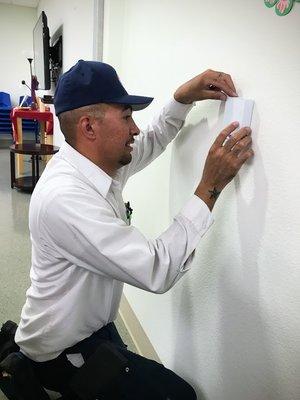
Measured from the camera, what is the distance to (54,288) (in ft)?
3.45

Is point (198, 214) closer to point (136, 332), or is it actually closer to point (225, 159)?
point (225, 159)

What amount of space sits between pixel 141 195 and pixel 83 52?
181 cm

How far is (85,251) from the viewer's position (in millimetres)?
887

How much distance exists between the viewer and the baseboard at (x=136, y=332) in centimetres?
160

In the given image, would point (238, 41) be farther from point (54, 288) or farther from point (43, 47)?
point (43, 47)

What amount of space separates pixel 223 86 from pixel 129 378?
0.99m

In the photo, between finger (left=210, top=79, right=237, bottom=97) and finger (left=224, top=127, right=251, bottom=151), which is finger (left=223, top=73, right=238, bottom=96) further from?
finger (left=224, top=127, right=251, bottom=151)

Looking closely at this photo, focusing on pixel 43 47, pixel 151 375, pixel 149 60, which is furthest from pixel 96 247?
pixel 43 47

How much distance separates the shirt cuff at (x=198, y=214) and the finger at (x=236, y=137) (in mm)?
166

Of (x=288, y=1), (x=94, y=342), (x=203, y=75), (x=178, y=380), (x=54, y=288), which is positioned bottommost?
(x=178, y=380)

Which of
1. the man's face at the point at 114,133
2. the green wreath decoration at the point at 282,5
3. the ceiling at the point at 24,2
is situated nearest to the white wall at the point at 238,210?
the green wreath decoration at the point at 282,5

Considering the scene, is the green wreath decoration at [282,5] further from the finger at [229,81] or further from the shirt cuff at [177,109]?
the shirt cuff at [177,109]

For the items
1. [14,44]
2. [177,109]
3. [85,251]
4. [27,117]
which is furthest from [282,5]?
[14,44]

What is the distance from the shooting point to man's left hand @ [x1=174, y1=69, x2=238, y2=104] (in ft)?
3.18
